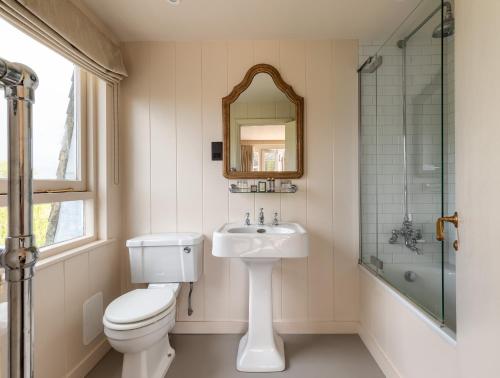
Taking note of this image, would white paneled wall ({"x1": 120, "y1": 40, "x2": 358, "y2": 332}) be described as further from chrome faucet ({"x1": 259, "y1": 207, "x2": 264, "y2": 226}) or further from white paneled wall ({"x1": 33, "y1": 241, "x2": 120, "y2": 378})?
white paneled wall ({"x1": 33, "y1": 241, "x2": 120, "y2": 378})

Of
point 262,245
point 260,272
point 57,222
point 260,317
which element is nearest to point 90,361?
point 57,222

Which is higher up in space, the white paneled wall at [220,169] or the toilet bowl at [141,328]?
the white paneled wall at [220,169]

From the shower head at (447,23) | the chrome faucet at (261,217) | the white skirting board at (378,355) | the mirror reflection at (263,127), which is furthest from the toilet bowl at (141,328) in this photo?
the shower head at (447,23)

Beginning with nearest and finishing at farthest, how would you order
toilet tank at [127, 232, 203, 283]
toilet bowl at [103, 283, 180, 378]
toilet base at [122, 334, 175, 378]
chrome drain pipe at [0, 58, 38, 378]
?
chrome drain pipe at [0, 58, 38, 378], toilet bowl at [103, 283, 180, 378], toilet base at [122, 334, 175, 378], toilet tank at [127, 232, 203, 283]

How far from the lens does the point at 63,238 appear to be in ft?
5.48

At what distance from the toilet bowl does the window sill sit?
0.37 meters

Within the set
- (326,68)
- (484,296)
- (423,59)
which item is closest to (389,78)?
(423,59)

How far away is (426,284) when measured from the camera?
4.63 ft

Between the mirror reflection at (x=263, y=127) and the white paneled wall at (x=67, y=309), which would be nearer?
the white paneled wall at (x=67, y=309)

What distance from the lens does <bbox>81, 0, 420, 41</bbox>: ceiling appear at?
5.40 feet

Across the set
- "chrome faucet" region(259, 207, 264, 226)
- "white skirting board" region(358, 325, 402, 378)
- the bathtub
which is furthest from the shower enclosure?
"chrome faucet" region(259, 207, 264, 226)

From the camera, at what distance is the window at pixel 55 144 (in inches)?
54.6

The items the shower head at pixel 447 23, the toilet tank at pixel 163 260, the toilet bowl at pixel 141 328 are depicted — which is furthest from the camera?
the toilet tank at pixel 163 260

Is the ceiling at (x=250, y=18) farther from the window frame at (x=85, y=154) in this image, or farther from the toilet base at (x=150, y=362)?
the toilet base at (x=150, y=362)
